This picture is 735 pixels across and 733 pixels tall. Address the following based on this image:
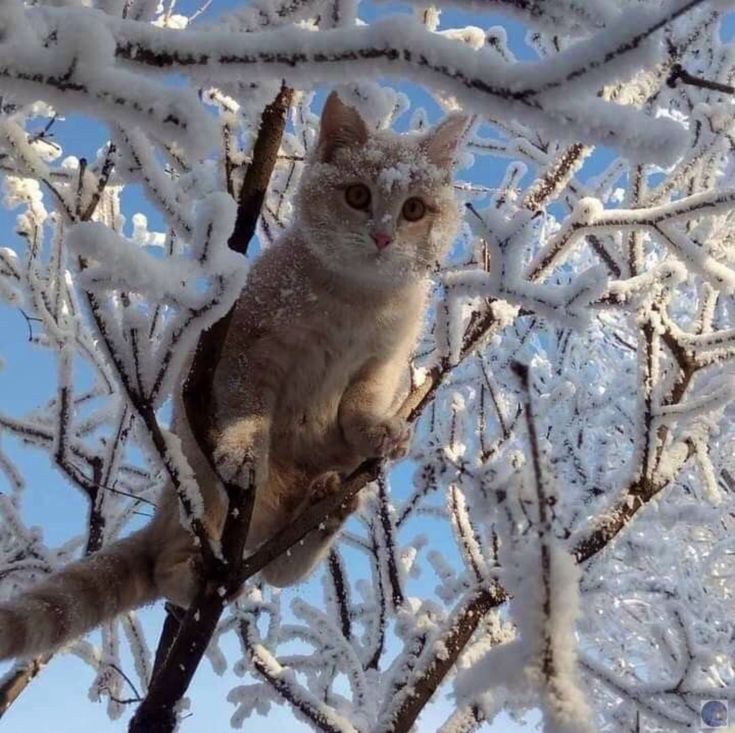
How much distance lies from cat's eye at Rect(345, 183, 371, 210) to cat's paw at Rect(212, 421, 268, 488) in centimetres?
77

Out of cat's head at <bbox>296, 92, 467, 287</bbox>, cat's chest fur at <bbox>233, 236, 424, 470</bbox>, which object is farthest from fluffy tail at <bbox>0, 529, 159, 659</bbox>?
cat's head at <bbox>296, 92, 467, 287</bbox>

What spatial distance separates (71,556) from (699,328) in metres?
2.76

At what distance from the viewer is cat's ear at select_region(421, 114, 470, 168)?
8.20 ft

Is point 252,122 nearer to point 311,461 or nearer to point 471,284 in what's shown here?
point 471,284

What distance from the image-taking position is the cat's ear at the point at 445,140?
250 cm

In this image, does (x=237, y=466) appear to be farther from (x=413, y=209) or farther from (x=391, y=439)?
(x=413, y=209)

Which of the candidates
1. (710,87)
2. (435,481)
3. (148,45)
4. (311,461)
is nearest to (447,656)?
(311,461)

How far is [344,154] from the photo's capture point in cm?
250

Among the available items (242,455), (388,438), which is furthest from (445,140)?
(242,455)

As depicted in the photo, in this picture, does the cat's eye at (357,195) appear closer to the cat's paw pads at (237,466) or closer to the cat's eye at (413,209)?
the cat's eye at (413,209)

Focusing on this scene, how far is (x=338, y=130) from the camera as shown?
249 cm

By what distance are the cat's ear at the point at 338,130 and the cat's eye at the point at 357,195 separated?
6.2 inches

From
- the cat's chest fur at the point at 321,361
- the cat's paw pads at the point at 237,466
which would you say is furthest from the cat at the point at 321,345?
the cat's paw pads at the point at 237,466

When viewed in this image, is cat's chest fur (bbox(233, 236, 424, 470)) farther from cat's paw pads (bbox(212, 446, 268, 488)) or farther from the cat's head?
cat's paw pads (bbox(212, 446, 268, 488))
